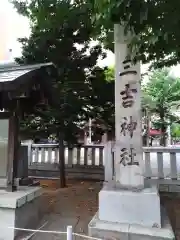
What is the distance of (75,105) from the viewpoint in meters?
7.37

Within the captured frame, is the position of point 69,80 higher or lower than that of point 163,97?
lower

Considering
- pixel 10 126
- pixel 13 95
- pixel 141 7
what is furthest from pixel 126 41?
pixel 10 126

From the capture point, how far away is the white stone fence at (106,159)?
656 cm

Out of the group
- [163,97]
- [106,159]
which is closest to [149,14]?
[106,159]

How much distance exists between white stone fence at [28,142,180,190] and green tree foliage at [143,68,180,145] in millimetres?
15156

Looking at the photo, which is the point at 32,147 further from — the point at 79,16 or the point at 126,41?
the point at 126,41

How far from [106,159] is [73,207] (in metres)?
1.47

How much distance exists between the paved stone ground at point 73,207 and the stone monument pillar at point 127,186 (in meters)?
0.61

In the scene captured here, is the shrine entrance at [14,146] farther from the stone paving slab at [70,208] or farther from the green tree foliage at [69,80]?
the green tree foliage at [69,80]

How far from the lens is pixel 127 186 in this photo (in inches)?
165

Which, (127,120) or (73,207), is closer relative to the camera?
(127,120)

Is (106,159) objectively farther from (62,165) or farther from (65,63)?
(65,63)

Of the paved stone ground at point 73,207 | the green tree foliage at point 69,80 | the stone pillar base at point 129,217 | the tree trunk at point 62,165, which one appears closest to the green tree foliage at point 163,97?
the green tree foliage at point 69,80

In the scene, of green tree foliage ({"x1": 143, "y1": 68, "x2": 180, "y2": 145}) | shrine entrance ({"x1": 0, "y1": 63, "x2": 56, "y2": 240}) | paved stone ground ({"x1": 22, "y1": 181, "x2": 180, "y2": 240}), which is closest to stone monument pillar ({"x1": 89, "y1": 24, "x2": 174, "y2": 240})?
paved stone ground ({"x1": 22, "y1": 181, "x2": 180, "y2": 240})
